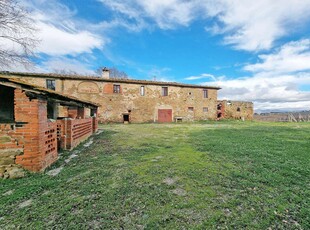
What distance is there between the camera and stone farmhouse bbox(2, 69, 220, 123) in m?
20.6

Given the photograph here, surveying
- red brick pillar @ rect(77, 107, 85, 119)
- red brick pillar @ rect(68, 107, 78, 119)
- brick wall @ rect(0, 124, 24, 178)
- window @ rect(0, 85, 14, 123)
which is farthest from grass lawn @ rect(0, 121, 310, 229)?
red brick pillar @ rect(77, 107, 85, 119)

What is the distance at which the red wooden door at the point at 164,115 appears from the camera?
963 inches

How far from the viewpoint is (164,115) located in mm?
24703

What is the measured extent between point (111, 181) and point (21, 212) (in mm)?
1586

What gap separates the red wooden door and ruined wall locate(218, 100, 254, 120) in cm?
1029

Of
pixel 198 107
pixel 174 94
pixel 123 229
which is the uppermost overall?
pixel 174 94

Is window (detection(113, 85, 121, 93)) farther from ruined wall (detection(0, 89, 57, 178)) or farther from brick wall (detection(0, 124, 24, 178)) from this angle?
brick wall (detection(0, 124, 24, 178))

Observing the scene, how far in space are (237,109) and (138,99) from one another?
18050 millimetres

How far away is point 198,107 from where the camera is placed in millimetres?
→ 26516

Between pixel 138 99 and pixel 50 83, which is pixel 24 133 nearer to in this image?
pixel 50 83

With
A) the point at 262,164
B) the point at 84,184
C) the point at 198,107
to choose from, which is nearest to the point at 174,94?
the point at 198,107

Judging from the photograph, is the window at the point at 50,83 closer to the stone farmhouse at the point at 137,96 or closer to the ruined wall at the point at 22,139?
the stone farmhouse at the point at 137,96

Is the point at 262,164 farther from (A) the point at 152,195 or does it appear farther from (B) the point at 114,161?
(B) the point at 114,161

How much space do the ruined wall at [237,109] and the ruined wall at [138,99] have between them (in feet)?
8.62
